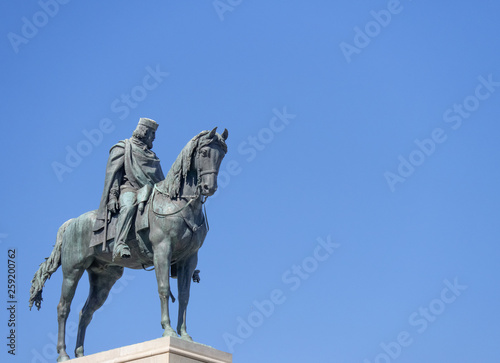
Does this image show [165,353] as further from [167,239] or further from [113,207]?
[113,207]

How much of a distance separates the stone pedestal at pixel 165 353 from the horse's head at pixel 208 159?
2.70 meters

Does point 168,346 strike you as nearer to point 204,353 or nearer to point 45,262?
point 204,353

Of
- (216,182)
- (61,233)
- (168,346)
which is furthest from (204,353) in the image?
(61,233)

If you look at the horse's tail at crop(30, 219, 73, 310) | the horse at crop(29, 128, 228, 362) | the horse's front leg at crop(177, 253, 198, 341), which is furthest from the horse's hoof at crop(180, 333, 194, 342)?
the horse's tail at crop(30, 219, 73, 310)

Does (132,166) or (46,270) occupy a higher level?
(132,166)

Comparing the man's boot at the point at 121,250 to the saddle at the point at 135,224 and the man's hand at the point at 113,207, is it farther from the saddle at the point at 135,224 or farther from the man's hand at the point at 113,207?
the man's hand at the point at 113,207

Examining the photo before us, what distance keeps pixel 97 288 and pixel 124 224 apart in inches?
81.7

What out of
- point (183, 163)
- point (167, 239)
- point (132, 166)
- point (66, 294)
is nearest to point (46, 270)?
point (66, 294)

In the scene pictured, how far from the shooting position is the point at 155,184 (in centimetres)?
1820

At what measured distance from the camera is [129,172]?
18.7 meters

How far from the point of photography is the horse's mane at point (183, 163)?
17.3 meters

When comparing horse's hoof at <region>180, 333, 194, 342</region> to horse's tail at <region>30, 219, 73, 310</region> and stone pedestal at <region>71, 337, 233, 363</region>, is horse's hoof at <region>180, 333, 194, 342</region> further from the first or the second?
horse's tail at <region>30, 219, 73, 310</region>

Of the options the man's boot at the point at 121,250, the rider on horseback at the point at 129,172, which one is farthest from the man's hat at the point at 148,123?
the man's boot at the point at 121,250

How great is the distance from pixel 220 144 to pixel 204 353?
374 centimetres
